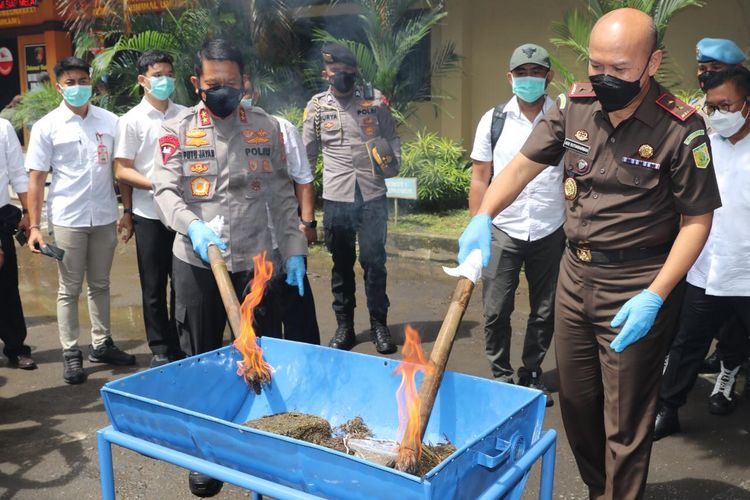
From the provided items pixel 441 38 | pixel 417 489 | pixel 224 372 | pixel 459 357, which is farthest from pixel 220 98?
pixel 441 38

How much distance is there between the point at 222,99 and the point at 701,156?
7.26 feet

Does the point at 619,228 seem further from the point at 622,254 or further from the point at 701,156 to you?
the point at 701,156

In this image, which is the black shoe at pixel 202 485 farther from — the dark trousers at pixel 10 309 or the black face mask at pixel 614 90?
the dark trousers at pixel 10 309

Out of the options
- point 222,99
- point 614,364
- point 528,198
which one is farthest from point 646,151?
point 222,99

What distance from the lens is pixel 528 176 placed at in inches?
122

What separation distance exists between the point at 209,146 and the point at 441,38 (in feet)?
26.5

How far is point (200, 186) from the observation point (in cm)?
372

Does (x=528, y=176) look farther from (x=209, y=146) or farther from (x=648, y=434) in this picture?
(x=209, y=146)

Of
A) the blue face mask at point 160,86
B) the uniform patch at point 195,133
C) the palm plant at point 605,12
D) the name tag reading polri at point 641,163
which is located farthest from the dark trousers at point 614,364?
the palm plant at point 605,12

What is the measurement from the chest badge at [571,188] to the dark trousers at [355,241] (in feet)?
8.74

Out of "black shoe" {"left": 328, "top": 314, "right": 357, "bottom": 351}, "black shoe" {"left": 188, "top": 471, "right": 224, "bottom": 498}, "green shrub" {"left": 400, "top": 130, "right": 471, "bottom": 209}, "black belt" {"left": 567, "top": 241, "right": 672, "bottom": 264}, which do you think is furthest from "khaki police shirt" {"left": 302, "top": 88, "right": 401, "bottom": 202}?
"green shrub" {"left": 400, "top": 130, "right": 471, "bottom": 209}

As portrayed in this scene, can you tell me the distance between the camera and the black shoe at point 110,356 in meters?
5.40

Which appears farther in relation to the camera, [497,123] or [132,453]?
[497,123]

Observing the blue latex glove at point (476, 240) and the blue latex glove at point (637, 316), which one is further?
the blue latex glove at point (476, 240)
